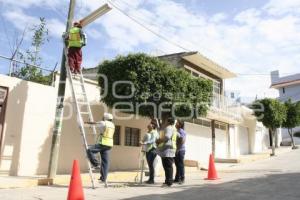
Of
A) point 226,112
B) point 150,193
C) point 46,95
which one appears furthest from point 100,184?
point 226,112

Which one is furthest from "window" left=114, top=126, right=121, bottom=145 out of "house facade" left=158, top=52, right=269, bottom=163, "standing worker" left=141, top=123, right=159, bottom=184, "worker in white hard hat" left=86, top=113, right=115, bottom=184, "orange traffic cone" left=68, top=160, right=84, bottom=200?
"orange traffic cone" left=68, top=160, right=84, bottom=200

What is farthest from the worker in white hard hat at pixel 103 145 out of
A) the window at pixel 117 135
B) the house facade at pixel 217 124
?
the house facade at pixel 217 124

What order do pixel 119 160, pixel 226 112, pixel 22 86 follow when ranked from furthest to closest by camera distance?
pixel 226 112 → pixel 119 160 → pixel 22 86

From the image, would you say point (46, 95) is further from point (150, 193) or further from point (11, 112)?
point (150, 193)

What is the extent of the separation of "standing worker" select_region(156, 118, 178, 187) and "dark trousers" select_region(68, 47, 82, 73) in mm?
3131

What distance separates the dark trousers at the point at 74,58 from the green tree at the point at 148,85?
221cm

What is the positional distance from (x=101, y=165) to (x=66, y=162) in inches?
145

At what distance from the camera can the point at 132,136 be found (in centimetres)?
1585

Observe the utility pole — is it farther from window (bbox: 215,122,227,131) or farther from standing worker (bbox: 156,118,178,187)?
window (bbox: 215,122,227,131)

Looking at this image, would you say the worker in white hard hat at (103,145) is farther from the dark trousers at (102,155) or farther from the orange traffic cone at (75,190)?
the orange traffic cone at (75,190)

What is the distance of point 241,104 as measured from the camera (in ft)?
94.7

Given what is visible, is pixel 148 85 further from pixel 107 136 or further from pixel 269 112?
pixel 269 112

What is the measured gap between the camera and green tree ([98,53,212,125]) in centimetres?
1289

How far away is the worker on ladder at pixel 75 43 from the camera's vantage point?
10633 millimetres
